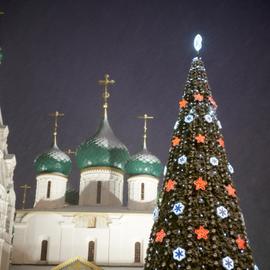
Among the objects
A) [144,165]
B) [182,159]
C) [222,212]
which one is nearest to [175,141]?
[182,159]

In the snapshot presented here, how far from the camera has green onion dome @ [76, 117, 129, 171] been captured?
2228cm

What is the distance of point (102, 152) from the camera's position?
22281 mm

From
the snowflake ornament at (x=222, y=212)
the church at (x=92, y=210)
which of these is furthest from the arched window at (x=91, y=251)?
the snowflake ornament at (x=222, y=212)

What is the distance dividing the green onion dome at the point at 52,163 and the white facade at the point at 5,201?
2.09 m

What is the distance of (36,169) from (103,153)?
3201mm

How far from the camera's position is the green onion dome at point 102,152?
73.1 ft

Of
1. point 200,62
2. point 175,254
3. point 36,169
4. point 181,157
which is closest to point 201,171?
point 181,157

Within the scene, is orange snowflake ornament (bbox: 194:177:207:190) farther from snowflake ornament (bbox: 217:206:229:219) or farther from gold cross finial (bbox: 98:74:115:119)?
gold cross finial (bbox: 98:74:115:119)

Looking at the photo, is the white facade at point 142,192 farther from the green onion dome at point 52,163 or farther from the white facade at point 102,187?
the green onion dome at point 52,163

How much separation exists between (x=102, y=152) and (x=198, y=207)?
1604 cm

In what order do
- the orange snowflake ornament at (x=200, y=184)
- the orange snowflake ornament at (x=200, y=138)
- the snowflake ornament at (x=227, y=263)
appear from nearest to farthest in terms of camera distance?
the snowflake ornament at (x=227, y=263), the orange snowflake ornament at (x=200, y=184), the orange snowflake ornament at (x=200, y=138)

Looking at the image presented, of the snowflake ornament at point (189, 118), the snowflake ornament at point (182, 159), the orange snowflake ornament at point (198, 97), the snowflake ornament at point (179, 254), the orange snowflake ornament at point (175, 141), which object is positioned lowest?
the snowflake ornament at point (179, 254)

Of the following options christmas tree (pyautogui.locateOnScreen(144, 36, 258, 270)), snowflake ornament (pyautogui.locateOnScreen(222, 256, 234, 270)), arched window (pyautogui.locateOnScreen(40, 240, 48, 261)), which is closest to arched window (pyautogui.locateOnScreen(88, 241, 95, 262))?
arched window (pyautogui.locateOnScreen(40, 240, 48, 261))

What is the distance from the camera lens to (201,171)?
6.61 metres
